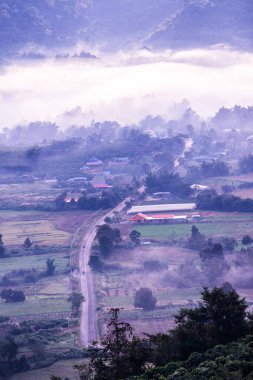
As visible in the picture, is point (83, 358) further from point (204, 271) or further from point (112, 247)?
point (112, 247)

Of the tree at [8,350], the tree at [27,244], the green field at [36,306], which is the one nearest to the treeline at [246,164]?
the tree at [27,244]

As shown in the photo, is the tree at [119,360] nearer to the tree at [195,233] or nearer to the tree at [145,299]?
the tree at [145,299]

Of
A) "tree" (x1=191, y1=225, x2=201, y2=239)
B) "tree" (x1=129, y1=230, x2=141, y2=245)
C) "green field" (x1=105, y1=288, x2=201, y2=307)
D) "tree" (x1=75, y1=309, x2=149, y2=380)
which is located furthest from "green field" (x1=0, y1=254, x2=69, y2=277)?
"tree" (x1=75, y1=309, x2=149, y2=380)

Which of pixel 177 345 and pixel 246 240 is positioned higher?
pixel 246 240

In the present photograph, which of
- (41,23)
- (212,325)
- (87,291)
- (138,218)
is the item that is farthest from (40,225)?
(41,23)

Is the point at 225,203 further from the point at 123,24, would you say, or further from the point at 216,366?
the point at 123,24

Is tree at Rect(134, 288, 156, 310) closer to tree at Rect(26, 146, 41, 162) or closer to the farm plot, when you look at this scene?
the farm plot
